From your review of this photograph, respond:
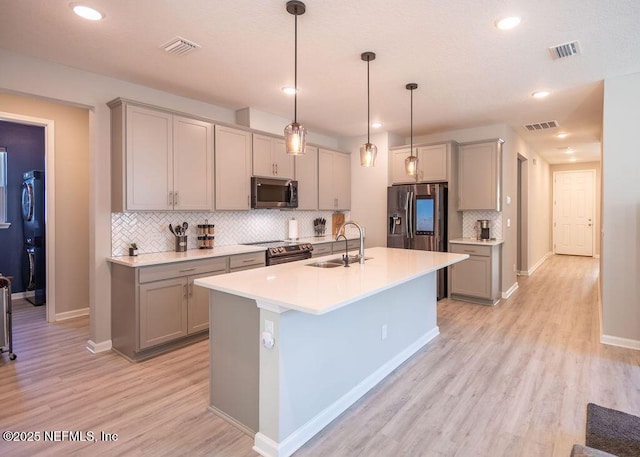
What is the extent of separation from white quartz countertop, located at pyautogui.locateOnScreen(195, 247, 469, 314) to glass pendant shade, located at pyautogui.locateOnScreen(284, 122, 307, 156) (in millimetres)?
881

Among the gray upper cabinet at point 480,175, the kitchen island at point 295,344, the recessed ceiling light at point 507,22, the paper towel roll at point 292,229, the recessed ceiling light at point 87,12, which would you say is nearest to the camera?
the kitchen island at point 295,344

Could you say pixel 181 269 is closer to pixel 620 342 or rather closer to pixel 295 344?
pixel 295 344

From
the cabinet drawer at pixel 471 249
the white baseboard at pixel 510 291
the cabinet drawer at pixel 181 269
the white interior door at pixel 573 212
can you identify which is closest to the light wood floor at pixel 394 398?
the cabinet drawer at pixel 181 269

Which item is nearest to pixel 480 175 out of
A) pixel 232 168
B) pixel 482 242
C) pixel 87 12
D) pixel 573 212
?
pixel 482 242

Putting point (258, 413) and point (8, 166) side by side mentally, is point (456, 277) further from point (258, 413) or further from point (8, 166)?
point (8, 166)

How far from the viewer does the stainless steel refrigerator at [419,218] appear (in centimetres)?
526

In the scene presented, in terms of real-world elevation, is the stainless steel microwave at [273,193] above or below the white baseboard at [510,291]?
above

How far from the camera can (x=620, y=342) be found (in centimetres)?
354

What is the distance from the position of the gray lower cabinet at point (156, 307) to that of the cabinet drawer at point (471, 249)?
11.3ft

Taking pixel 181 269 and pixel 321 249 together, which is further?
pixel 321 249

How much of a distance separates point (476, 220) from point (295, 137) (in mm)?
4214

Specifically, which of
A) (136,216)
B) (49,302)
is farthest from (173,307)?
(49,302)

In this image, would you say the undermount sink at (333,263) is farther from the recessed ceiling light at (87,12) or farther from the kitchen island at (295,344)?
the recessed ceiling light at (87,12)

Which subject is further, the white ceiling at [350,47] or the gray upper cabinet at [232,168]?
the gray upper cabinet at [232,168]
